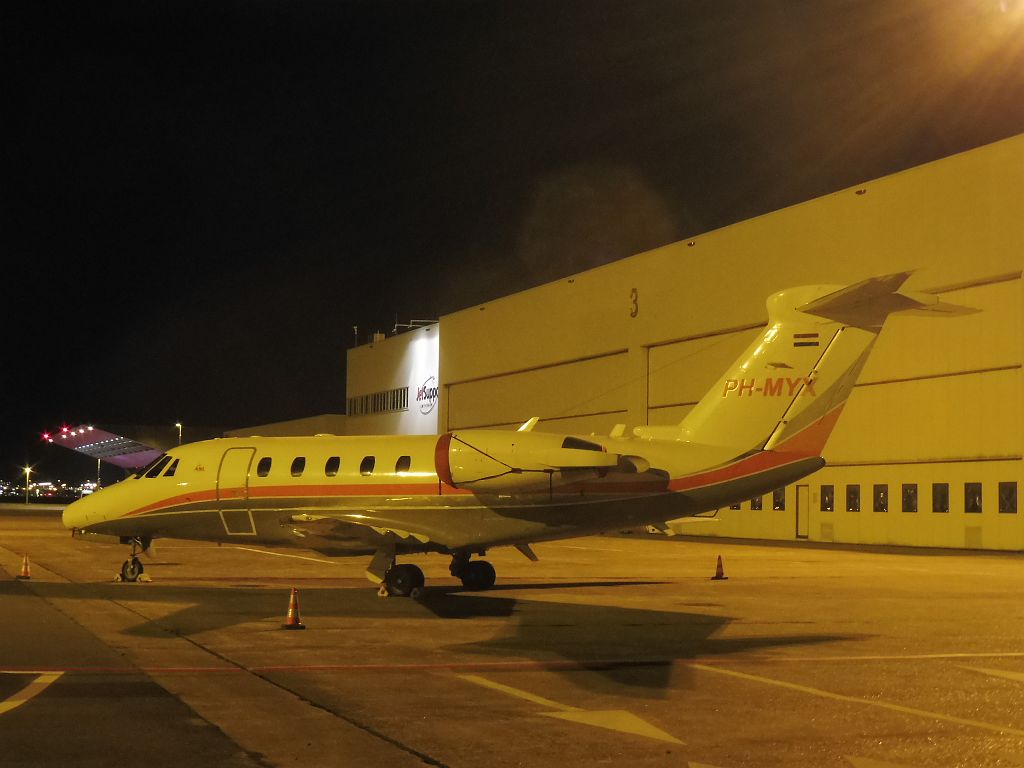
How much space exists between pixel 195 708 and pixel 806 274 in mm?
39156

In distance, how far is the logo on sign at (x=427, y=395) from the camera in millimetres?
77525

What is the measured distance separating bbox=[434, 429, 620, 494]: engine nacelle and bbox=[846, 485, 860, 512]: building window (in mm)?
27460

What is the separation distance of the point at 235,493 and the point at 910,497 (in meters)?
27.7

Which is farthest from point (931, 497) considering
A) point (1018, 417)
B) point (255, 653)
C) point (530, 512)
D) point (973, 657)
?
point (255, 653)

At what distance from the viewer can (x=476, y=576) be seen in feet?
78.0

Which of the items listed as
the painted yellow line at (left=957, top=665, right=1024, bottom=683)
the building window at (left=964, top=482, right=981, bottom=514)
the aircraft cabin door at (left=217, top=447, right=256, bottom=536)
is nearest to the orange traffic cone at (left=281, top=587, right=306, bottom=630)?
the aircraft cabin door at (left=217, top=447, right=256, bottom=536)

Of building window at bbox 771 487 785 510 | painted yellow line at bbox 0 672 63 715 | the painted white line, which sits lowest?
the painted white line

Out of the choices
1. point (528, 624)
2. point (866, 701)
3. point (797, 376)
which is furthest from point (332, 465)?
point (866, 701)

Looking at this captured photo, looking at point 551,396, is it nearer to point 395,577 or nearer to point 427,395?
point 427,395

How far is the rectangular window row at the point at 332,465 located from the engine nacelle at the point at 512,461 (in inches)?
70.3

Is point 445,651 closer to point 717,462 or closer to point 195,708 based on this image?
point 195,708

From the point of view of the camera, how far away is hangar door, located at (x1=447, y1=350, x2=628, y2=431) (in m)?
58.8

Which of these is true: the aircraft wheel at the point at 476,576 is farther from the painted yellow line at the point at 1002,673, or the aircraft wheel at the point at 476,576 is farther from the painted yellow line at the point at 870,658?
the painted yellow line at the point at 1002,673

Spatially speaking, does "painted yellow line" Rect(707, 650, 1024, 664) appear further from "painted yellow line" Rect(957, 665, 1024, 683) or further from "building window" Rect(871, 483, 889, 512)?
"building window" Rect(871, 483, 889, 512)
